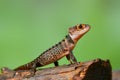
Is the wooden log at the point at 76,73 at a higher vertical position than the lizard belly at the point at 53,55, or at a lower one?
lower

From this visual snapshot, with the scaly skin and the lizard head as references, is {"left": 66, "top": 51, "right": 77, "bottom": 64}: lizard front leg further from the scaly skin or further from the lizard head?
the lizard head

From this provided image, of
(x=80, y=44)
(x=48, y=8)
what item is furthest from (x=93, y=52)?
(x=48, y=8)

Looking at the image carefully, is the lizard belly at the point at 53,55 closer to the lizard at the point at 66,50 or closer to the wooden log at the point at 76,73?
the lizard at the point at 66,50

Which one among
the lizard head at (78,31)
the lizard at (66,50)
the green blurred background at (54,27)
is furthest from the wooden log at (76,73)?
the green blurred background at (54,27)

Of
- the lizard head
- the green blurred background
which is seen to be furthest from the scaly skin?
the green blurred background

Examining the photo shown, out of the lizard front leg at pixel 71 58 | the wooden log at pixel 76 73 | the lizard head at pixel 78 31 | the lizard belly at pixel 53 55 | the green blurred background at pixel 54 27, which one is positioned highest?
the green blurred background at pixel 54 27

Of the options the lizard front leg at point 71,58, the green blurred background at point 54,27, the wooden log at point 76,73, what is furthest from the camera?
the green blurred background at point 54,27

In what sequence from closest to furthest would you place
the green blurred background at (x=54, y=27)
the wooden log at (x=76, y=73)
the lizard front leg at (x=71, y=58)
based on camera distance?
the wooden log at (x=76, y=73), the lizard front leg at (x=71, y=58), the green blurred background at (x=54, y=27)
